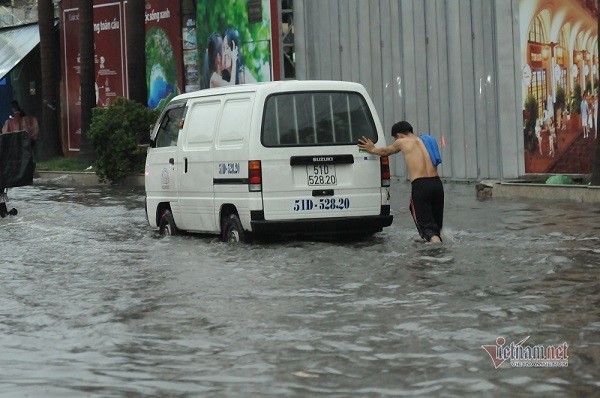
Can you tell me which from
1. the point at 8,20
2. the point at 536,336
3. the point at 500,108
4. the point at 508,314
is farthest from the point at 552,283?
the point at 8,20

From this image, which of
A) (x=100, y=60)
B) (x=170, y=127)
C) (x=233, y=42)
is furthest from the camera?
(x=100, y=60)

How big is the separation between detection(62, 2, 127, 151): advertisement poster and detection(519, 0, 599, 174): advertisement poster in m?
17.5

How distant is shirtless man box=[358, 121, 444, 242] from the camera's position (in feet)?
50.4

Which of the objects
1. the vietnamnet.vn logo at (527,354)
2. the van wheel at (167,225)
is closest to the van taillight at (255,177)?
the van wheel at (167,225)

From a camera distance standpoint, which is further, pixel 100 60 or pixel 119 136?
pixel 100 60

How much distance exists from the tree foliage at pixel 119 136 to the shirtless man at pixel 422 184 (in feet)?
55.5

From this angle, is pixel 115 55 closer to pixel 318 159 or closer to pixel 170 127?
pixel 170 127

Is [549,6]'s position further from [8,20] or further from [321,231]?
[8,20]

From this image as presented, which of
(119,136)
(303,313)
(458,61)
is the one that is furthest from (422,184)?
(119,136)

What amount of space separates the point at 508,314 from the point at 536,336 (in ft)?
3.11

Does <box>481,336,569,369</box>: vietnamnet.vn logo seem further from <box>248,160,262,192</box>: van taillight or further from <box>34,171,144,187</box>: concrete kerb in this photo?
<box>34,171,144,187</box>: concrete kerb

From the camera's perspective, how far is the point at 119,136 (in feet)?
105

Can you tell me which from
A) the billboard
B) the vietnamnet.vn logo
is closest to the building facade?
the billboard

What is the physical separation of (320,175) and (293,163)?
12.8 inches
